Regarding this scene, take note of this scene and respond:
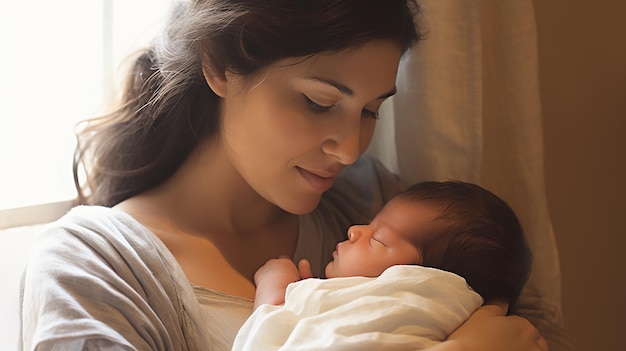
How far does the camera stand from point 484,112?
1604 millimetres

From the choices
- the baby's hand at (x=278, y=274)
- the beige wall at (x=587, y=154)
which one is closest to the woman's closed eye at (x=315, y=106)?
the baby's hand at (x=278, y=274)

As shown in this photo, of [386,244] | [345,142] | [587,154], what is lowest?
[587,154]

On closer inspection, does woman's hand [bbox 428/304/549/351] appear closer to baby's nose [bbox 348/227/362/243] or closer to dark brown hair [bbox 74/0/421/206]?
baby's nose [bbox 348/227/362/243]

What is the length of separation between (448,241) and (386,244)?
9cm

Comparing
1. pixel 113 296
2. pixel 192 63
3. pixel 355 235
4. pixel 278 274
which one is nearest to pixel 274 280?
pixel 278 274

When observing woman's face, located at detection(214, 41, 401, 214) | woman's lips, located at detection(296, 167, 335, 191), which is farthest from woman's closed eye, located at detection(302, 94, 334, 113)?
woman's lips, located at detection(296, 167, 335, 191)

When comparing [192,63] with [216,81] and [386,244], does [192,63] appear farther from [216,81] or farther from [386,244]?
[386,244]

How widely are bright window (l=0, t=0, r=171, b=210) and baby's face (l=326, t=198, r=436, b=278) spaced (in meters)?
0.54

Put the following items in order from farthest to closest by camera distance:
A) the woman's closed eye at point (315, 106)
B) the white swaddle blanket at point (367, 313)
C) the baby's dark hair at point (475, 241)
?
the woman's closed eye at point (315, 106), the baby's dark hair at point (475, 241), the white swaddle blanket at point (367, 313)

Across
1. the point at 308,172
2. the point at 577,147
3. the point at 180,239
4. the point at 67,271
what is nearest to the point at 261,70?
the point at 308,172

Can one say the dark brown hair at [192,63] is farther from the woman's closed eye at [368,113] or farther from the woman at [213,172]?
the woman's closed eye at [368,113]

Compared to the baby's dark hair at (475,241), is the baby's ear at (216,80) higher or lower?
higher

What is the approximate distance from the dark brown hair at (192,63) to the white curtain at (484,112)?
10 cm

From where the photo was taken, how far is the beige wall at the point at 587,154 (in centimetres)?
185
